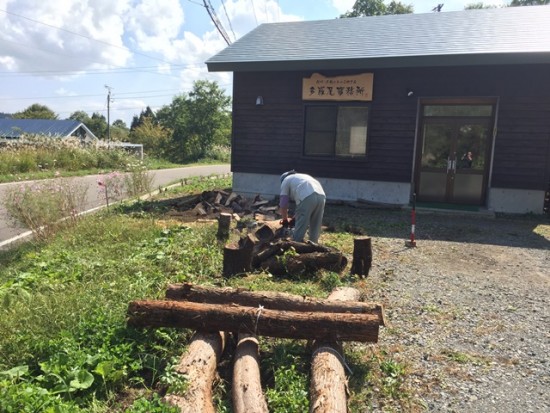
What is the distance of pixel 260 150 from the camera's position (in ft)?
42.4

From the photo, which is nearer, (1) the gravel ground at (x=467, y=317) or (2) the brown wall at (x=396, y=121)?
(1) the gravel ground at (x=467, y=317)

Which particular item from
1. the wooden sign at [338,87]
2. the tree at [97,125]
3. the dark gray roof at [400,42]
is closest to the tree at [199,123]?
the dark gray roof at [400,42]

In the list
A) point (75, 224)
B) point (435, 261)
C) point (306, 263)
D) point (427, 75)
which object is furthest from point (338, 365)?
point (427, 75)

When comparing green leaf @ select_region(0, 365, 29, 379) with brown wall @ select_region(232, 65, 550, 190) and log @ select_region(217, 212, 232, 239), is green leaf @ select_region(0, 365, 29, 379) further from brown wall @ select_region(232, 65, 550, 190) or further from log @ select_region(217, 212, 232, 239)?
brown wall @ select_region(232, 65, 550, 190)

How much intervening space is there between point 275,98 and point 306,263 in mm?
7969

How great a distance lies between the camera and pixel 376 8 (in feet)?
136

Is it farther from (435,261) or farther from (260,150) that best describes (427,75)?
(435,261)

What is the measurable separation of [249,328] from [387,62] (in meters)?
9.30

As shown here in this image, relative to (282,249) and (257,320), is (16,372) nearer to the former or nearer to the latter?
(257,320)

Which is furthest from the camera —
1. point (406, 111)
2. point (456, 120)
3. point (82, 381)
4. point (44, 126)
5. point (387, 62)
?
point (44, 126)

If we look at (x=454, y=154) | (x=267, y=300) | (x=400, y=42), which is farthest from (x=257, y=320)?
→ (x=400, y=42)

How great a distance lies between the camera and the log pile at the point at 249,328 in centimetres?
293

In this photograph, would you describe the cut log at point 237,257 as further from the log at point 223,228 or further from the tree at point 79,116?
the tree at point 79,116

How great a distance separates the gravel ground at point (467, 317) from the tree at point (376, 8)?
1509 inches
